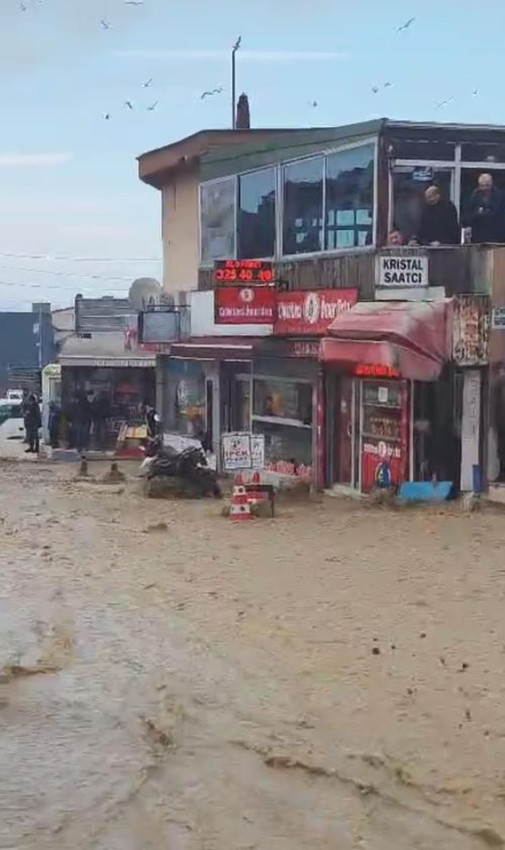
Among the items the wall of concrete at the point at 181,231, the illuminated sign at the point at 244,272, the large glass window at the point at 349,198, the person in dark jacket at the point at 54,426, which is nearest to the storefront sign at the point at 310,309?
the illuminated sign at the point at 244,272

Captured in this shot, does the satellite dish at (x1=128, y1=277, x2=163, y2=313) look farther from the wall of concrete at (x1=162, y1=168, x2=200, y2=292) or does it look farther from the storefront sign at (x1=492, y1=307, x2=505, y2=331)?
the storefront sign at (x1=492, y1=307, x2=505, y2=331)

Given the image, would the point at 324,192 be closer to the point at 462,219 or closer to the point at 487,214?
the point at 462,219

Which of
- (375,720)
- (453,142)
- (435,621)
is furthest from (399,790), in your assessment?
(453,142)

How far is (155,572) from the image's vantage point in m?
15.1

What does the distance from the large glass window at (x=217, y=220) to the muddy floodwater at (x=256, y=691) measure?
10305mm

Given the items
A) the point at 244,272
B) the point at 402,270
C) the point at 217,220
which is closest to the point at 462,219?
the point at 402,270

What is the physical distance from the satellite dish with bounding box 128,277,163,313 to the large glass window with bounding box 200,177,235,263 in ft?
20.4

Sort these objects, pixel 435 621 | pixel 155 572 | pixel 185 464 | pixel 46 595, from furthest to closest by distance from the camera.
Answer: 1. pixel 185 464
2. pixel 155 572
3. pixel 46 595
4. pixel 435 621

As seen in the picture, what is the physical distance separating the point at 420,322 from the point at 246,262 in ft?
18.5

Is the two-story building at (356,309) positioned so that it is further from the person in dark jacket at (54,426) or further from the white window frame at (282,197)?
the person in dark jacket at (54,426)

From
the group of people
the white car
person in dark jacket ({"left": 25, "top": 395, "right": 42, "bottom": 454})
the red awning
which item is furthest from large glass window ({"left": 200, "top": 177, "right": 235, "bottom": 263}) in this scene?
the white car

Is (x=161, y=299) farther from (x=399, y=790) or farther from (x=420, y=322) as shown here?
(x=399, y=790)

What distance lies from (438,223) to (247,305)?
14.9ft

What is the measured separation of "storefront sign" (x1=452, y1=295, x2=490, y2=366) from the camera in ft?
60.3
